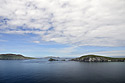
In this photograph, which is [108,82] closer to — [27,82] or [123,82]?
[123,82]

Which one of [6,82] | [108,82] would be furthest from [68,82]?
[6,82]

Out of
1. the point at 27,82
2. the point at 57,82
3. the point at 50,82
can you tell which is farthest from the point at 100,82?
the point at 27,82

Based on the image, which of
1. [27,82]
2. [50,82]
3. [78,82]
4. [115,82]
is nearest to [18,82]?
[27,82]

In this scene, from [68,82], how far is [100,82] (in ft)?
59.3

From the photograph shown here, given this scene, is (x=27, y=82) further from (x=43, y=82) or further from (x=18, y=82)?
(x=43, y=82)

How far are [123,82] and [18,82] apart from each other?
59.4m

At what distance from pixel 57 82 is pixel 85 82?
15867 millimetres

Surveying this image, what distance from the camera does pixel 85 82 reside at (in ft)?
151

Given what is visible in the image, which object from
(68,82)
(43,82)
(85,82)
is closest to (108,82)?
(85,82)

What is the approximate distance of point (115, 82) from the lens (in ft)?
150

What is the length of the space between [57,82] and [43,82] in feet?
26.2

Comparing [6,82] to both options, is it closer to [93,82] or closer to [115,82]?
[93,82]

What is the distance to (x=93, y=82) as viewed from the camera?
46.0 m

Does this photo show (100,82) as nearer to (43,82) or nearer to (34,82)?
(43,82)
